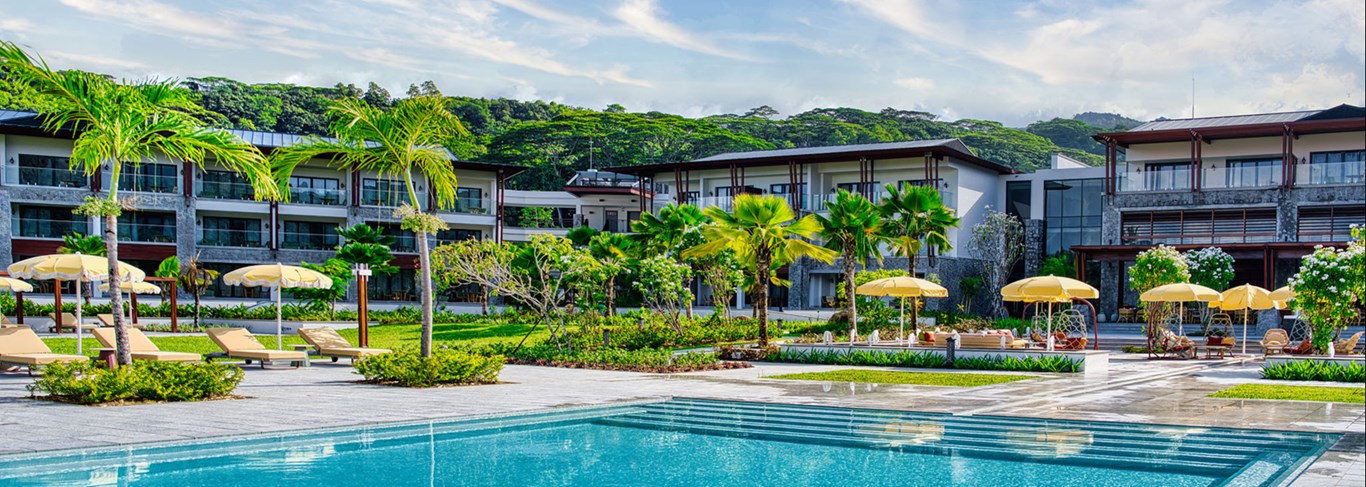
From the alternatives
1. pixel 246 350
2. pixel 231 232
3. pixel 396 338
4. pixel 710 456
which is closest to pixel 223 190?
pixel 231 232

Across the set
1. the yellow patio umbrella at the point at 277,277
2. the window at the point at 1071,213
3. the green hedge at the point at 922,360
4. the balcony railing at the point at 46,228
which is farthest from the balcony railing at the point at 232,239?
the window at the point at 1071,213

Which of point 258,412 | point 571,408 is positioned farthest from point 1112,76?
point 258,412

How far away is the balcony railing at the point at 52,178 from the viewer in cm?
4222

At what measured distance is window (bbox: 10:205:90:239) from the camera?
1652 inches

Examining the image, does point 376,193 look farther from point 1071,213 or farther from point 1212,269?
point 1212,269

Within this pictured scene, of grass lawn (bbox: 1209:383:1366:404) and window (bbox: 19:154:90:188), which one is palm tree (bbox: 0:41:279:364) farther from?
window (bbox: 19:154:90:188)

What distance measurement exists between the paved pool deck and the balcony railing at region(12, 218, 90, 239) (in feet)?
90.1

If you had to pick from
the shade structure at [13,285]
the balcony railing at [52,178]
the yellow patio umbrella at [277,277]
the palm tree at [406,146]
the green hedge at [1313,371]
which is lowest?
the green hedge at [1313,371]

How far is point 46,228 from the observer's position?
42.2 meters

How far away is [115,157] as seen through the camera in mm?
13562

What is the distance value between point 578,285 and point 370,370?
7.00m

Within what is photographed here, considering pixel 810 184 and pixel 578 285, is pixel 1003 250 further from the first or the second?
pixel 578 285

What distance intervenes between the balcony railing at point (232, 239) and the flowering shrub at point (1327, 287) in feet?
129

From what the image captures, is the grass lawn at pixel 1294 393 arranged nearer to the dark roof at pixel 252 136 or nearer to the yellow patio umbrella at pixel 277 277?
the yellow patio umbrella at pixel 277 277
